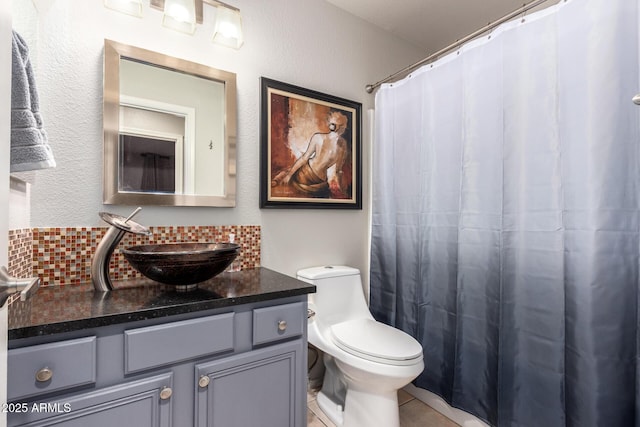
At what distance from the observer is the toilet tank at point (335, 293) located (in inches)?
71.7

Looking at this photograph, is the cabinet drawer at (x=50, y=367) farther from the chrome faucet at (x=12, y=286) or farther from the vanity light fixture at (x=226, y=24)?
the vanity light fixture at (x=226, y=24)

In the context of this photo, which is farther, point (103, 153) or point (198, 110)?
point (198, 110)

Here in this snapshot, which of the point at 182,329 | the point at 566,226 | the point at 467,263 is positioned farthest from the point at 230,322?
the point at 566,226

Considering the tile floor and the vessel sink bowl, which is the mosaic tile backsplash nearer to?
the vessel sink bowl

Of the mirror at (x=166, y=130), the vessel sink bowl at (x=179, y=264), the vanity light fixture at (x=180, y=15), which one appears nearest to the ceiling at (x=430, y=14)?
the vanity light fixture at (x=180, y=15)

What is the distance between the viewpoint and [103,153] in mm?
1356

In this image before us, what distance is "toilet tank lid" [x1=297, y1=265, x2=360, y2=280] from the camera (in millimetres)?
1826

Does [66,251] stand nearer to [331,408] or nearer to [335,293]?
[335,293]

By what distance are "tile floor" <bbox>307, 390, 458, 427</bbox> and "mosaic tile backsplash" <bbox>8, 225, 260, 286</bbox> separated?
3.85 feet

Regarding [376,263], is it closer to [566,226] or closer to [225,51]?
[566,226]

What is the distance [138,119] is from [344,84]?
4.16 feet

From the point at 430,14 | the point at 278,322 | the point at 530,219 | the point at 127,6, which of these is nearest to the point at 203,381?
the point at 278,322

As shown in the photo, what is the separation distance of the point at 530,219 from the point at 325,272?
3.47ft

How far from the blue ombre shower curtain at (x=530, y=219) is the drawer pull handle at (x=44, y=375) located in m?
1.61
